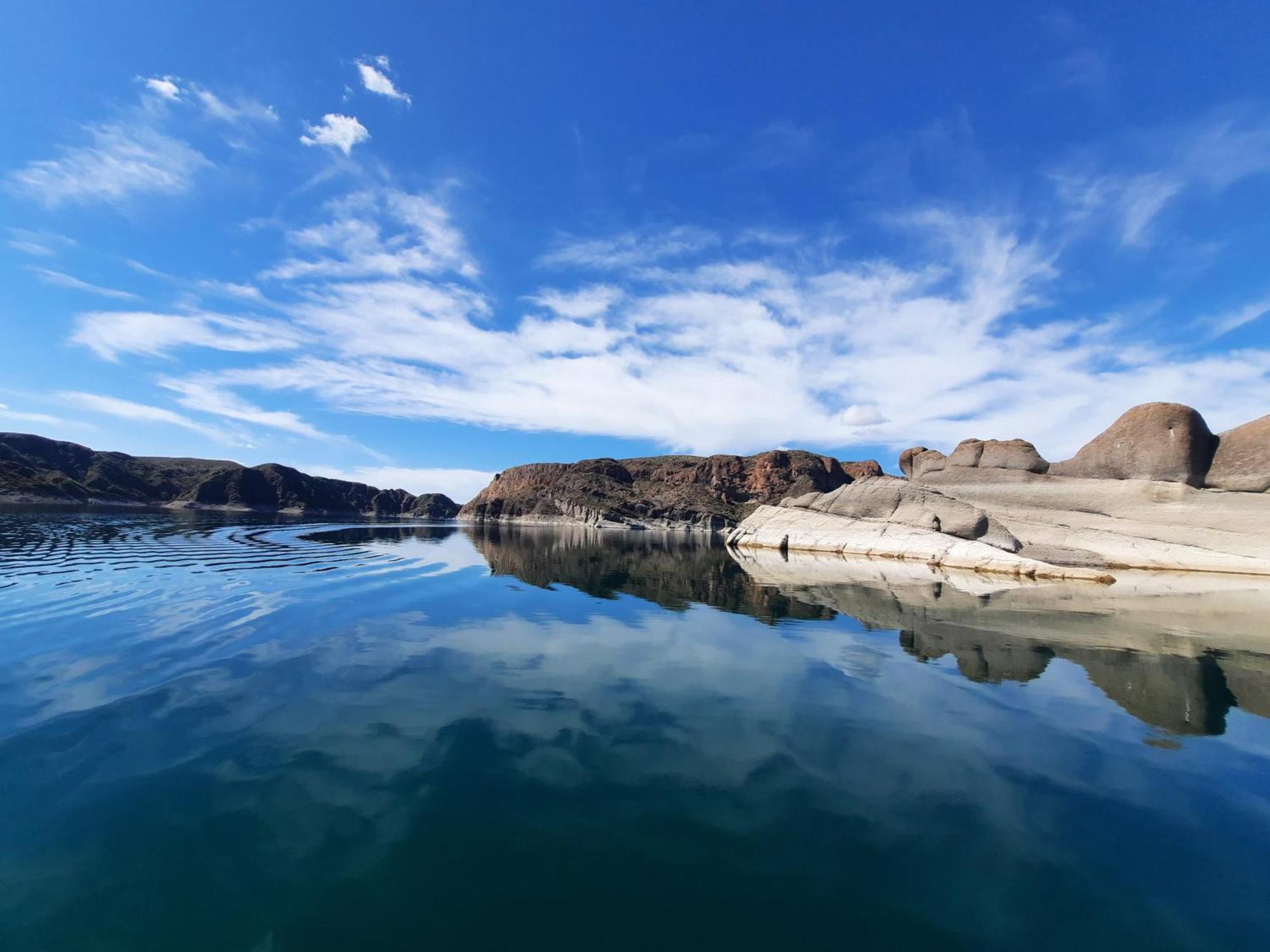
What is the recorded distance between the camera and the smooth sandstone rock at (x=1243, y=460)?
3697cm

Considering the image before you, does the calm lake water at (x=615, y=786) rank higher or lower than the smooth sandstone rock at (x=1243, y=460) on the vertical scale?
lower

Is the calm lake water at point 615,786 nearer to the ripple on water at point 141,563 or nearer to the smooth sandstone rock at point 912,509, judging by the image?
the ripple on water at point 141,563

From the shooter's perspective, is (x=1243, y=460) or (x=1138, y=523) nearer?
(x=1138, y=523)

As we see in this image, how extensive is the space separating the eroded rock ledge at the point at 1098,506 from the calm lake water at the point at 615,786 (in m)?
26.0

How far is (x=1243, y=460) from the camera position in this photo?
38094 mm

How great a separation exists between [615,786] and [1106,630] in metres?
18.5

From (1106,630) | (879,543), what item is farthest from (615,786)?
(879,543)

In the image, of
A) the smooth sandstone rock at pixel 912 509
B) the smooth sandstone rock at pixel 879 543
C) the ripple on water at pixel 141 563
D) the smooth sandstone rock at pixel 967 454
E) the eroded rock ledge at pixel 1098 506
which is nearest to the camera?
the ripple on water at pixel 141 563

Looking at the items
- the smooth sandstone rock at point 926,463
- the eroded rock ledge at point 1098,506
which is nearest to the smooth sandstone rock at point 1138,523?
the eroded rock ledge at point 1098,506

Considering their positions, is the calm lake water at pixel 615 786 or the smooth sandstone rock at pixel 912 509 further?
the smooth sandstone rock at pixel 912 509

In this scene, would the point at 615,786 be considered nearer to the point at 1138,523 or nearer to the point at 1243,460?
the point at 1138,523

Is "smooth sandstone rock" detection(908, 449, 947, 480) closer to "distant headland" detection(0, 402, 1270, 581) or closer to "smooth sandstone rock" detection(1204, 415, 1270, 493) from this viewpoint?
"distant headland" detection(0, 402, 1270, 581)

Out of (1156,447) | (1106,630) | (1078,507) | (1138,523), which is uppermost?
(1156,447)

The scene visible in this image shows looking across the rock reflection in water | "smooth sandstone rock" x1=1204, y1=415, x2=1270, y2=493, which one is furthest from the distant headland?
the rock reflection in water
